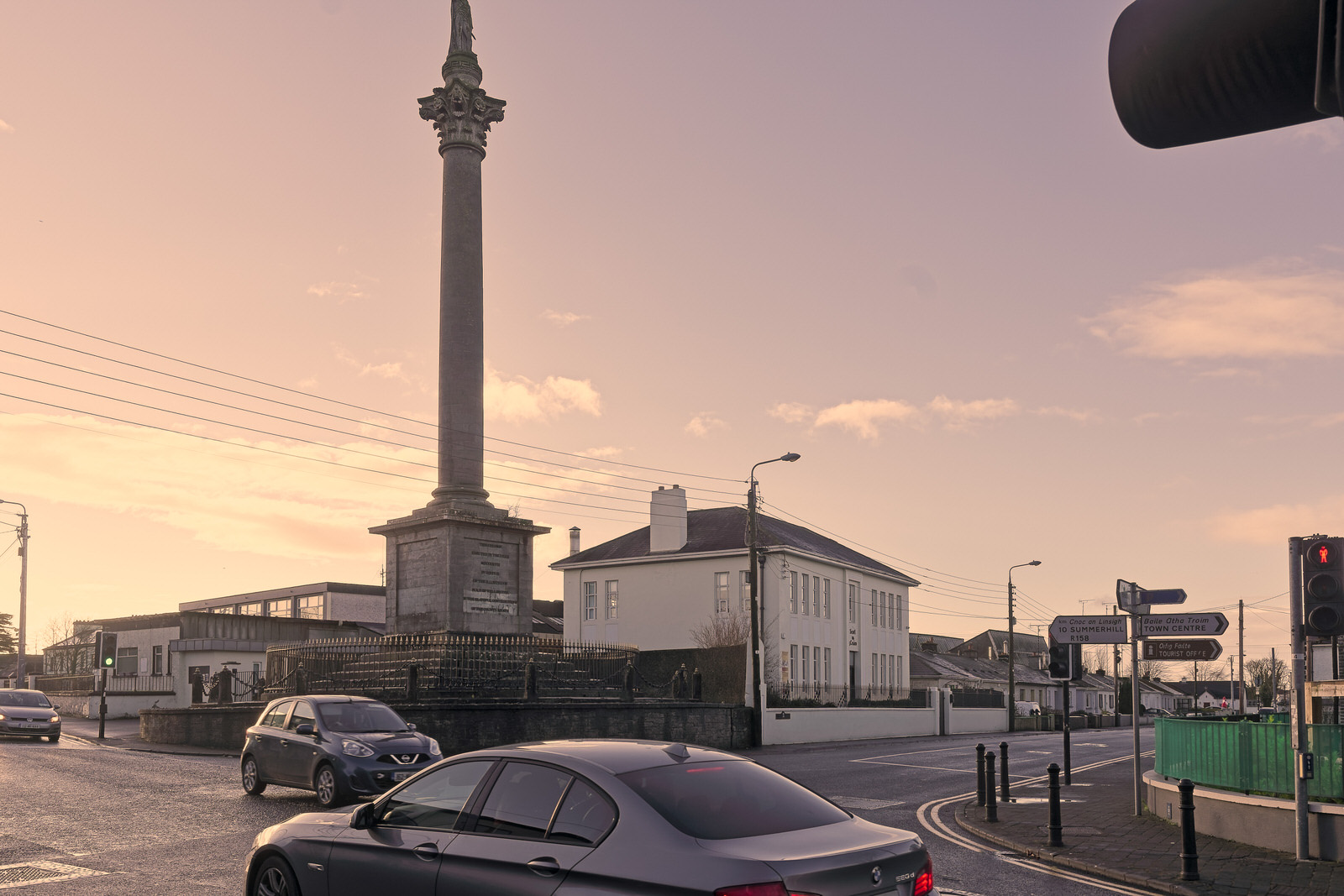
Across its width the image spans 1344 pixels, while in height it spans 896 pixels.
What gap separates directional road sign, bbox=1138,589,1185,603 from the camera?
54.6 ft

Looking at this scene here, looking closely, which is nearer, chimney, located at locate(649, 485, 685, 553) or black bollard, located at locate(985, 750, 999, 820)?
black bollard, located at locate(985, 750, 999, 820)

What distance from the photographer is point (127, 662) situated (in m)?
Answer: 58.7

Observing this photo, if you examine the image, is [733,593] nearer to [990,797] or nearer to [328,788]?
[990,797]

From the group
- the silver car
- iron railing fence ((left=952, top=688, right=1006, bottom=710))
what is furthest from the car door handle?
iron railing fence ((left=952, top=688, right=1006, bottom=710))

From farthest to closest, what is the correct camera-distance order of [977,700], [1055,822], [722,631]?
[977,700] < [722,631] < [1055,822]

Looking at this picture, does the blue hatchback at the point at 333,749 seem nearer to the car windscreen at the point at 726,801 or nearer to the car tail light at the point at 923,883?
the car windscreen at the point at 726,801

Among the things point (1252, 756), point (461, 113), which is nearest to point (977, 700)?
point (461, 113)

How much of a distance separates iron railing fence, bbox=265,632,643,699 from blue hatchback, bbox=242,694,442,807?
26.5 feet

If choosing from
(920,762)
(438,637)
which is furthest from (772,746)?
(438,637)

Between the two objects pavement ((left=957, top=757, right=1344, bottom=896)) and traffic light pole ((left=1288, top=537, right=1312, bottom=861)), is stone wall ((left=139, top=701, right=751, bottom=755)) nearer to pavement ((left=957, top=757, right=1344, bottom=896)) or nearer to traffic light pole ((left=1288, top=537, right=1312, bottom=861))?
pavement ((left=957, top=757, right=1344, bottom=896))

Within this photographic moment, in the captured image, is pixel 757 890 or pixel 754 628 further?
pixel 754 628

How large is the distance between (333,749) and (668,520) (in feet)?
140

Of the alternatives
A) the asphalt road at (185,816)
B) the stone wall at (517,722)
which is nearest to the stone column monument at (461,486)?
the stone wall at (517,722)

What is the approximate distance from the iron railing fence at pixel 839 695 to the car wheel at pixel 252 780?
26809 mm
